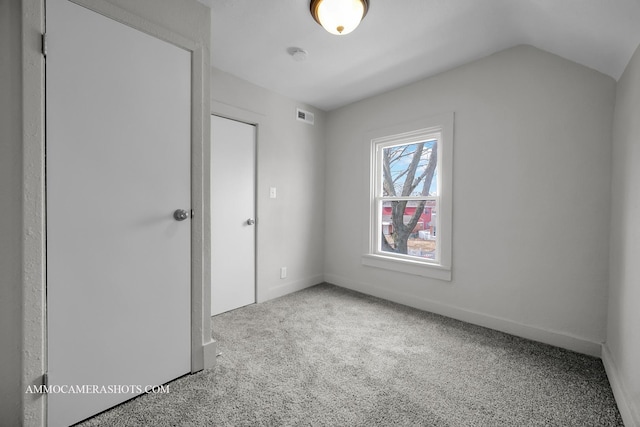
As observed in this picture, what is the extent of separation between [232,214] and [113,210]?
4.64ft

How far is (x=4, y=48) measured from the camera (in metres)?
1.22

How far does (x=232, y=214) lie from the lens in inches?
113

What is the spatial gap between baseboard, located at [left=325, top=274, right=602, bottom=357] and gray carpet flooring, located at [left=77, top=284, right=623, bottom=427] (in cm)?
7

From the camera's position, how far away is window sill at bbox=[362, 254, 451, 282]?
9.07 ft

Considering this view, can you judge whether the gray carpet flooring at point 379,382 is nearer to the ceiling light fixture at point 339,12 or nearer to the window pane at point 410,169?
the window pane at point 410,169

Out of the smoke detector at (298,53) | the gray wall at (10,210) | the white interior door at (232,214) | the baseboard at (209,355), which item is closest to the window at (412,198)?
the smoke detector at (298,53)

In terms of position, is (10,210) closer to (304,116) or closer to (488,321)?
(304,116)

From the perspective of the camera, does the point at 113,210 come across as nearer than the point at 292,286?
Yes

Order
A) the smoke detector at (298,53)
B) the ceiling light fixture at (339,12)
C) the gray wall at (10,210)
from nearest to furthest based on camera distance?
the gray wall at (10,210)
the ceiling light fixture at (339,12)
the smoke detector at (298,53)

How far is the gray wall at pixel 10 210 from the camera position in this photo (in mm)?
1222

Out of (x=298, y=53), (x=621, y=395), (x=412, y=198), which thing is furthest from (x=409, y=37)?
(x=621, y=395)

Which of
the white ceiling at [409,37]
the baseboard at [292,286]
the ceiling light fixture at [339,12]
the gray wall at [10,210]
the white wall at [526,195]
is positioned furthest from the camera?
the baseboard at [292,286]

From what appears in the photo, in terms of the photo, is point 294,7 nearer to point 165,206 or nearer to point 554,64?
point 165,206

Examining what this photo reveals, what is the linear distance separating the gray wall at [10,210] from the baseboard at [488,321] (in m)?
2.83
